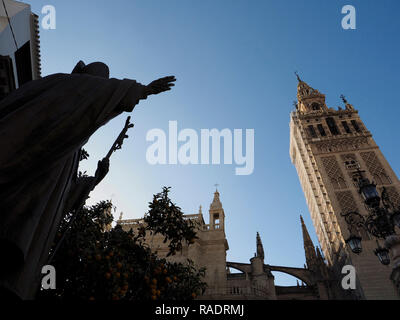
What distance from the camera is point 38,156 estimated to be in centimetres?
252

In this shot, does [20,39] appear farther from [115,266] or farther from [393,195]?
[393,195]

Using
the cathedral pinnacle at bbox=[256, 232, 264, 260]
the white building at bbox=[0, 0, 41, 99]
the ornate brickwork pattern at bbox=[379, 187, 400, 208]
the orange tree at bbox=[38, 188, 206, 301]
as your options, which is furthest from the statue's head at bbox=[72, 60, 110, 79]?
the ornate brickwork pattern at bbox=[379, 187, 400, 208]

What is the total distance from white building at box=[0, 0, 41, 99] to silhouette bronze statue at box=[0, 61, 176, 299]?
841cm

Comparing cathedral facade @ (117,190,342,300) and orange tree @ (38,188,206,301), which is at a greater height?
cathedral facade @ (117,190,342,300)

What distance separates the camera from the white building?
34.3 ft

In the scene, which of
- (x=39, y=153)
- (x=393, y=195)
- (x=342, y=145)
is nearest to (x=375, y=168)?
(x=393, y=195)

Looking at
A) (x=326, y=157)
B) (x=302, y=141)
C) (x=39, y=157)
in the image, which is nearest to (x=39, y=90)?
(x=39, y=157)

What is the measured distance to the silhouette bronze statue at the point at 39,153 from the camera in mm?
2188

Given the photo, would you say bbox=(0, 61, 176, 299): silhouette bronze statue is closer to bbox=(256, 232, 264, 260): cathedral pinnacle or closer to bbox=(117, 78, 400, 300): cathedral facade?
bbox=(117, 78, 400, 300): cathedral facade

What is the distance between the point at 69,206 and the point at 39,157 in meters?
1.05

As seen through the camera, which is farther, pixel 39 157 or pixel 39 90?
pixel 39 90

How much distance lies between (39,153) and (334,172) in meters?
34.5

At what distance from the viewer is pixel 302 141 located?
39.1 metres

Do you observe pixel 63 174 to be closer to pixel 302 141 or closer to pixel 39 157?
pixel 39 157
